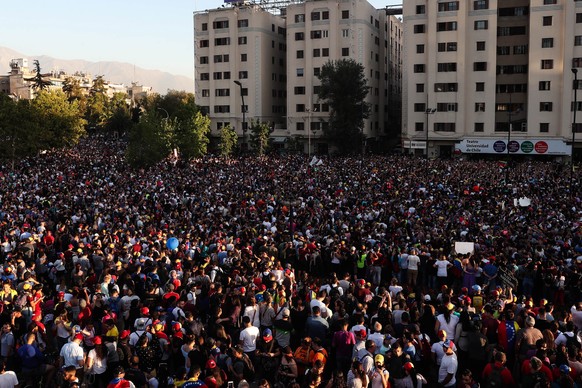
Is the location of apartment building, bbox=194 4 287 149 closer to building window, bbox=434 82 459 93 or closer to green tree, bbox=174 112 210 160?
green tree, bbox=174 112 210 160

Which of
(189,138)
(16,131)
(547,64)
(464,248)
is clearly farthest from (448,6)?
(464,248)

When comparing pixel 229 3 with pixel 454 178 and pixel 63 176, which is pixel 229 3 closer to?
pixel 63 176

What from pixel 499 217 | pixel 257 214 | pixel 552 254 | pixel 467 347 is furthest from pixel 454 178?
pixel 467 347

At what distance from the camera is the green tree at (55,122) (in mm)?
54906

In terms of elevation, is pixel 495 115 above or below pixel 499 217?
above

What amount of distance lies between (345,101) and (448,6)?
14.4 meters

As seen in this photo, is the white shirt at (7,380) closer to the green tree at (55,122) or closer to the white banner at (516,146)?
the green tree at (55,122)

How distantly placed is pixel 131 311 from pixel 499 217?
16.3 m

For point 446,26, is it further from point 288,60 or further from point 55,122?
point 55,122

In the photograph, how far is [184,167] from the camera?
4412 centimetres

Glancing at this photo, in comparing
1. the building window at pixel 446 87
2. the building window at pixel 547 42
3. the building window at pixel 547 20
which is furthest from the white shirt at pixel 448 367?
the building window at pixel 547 20

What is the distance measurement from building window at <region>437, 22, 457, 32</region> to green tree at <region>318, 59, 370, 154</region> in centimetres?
901

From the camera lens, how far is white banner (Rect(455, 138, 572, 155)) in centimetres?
5309

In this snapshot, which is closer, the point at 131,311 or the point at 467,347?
A: the point at 467,347
